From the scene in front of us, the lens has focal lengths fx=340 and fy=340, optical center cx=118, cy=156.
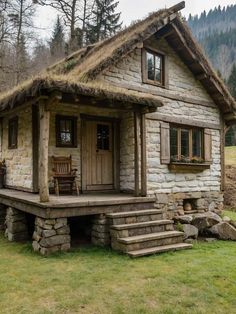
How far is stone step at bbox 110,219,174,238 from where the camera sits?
6.58 meters

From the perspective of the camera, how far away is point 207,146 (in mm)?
10641

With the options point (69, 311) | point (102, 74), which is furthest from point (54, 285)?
point (102, 74)

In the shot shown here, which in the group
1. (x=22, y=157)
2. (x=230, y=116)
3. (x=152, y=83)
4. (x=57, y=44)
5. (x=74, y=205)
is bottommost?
(x=74, y=205)

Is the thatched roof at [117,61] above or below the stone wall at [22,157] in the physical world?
above

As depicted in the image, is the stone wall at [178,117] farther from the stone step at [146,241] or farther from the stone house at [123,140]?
the stone step at [146,241]

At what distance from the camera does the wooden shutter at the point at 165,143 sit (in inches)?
368

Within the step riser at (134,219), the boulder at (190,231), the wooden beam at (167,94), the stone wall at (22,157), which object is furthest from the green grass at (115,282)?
the wooden beam at (167,94)

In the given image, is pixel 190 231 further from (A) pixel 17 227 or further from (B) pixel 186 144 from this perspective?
(A) pixel 17 227

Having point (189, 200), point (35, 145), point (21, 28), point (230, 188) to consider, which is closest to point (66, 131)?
point (35, 145)

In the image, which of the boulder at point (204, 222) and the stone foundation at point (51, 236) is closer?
the stone foundation at point (51, 236)

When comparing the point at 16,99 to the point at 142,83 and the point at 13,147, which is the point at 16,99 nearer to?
the point at 13,147

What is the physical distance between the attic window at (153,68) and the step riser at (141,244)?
453cm

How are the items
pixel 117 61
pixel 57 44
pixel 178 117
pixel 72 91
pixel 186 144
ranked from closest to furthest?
pixel 72 91, pixel 117 61, pixel 178 117, pixel 186 144, pixel 57 44

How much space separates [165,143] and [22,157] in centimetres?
390
